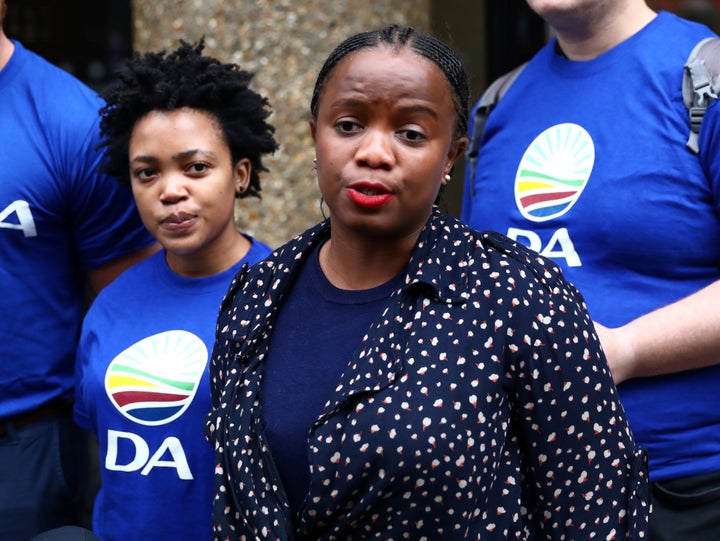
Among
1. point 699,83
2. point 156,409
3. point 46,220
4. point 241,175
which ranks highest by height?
point 699,83

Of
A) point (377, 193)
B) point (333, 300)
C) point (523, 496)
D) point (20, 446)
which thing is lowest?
point (20, 446)

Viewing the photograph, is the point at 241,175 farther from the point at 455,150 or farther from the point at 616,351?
the point at 616,351

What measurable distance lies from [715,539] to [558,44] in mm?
1310

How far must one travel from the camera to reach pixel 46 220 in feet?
10.0

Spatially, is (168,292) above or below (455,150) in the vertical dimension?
below

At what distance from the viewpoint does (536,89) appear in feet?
9.26

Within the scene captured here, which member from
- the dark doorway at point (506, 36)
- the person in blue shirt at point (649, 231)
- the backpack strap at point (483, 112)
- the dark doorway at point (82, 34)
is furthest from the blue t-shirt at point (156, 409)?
A: the dark doorway at point (82, 34)

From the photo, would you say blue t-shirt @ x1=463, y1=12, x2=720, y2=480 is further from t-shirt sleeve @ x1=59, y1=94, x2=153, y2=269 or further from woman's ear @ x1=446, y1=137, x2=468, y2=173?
t-shirt sleeve @ x1=59, y1=94, x2=153, y2=269

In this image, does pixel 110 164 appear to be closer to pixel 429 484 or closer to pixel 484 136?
pixel 484 136

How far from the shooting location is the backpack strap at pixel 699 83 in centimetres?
241

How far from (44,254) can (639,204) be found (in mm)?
→ 1672

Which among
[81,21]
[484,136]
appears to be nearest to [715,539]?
[484,136]

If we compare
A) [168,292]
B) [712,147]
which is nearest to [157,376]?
[168,292]

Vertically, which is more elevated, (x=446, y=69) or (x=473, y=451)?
(x=446, y=69)
